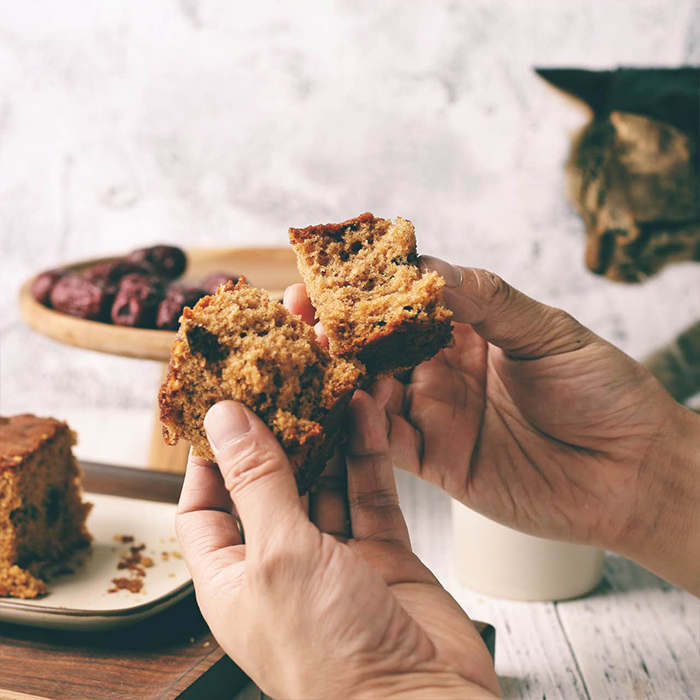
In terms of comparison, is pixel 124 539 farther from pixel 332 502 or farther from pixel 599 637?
pixel 599 637

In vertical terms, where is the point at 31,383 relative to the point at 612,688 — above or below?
below

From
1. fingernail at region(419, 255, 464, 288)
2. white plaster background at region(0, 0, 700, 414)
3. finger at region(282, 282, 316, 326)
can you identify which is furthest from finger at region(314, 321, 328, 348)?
white plaster background at region(0, 0, 700, 414)

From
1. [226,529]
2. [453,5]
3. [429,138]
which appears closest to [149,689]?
[226,529]

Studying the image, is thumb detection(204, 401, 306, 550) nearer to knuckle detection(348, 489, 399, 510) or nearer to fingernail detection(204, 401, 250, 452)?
fingernail detection(204, 401, 250, 452)

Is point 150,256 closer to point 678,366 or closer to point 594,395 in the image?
point 594,395

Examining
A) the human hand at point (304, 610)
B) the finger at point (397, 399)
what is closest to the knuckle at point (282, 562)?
the human hand at point (304, 610)

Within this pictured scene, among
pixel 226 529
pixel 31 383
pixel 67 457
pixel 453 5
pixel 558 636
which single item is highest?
pixel 453 5
